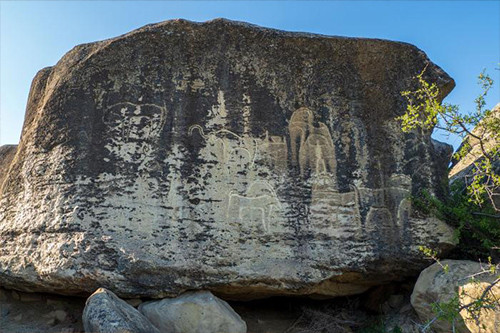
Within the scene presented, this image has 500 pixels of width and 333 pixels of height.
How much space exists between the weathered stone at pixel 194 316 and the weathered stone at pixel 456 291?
1.96 metres

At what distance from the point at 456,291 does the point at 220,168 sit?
2.87 metres

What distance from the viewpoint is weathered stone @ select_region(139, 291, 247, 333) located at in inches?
221

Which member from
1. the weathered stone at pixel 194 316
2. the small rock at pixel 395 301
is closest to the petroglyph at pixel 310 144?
the small rock at pixel 395 301

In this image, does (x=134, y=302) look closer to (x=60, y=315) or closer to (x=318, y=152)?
(x=60, y=315)

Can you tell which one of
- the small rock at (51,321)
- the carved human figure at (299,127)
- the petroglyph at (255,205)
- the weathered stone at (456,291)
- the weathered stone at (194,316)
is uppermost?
the carved human figure at (299,127)

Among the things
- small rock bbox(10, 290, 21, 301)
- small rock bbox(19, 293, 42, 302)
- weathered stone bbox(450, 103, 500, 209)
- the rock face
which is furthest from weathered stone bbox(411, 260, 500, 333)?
small rock bbox(10, 290, 21, 301)

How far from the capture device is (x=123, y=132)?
6.43m

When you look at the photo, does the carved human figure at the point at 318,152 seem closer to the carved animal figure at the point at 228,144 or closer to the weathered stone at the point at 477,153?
the carved animal figure at the point at 228,144

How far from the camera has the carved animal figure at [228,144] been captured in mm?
6477

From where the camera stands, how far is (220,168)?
252 inches

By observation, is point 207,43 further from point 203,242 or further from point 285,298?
point 285,298

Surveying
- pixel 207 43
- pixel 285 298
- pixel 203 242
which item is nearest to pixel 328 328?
pixel 285 298

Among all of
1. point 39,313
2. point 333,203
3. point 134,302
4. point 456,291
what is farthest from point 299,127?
point 39,313

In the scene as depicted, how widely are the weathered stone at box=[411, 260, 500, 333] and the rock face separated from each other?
0.43 meters
